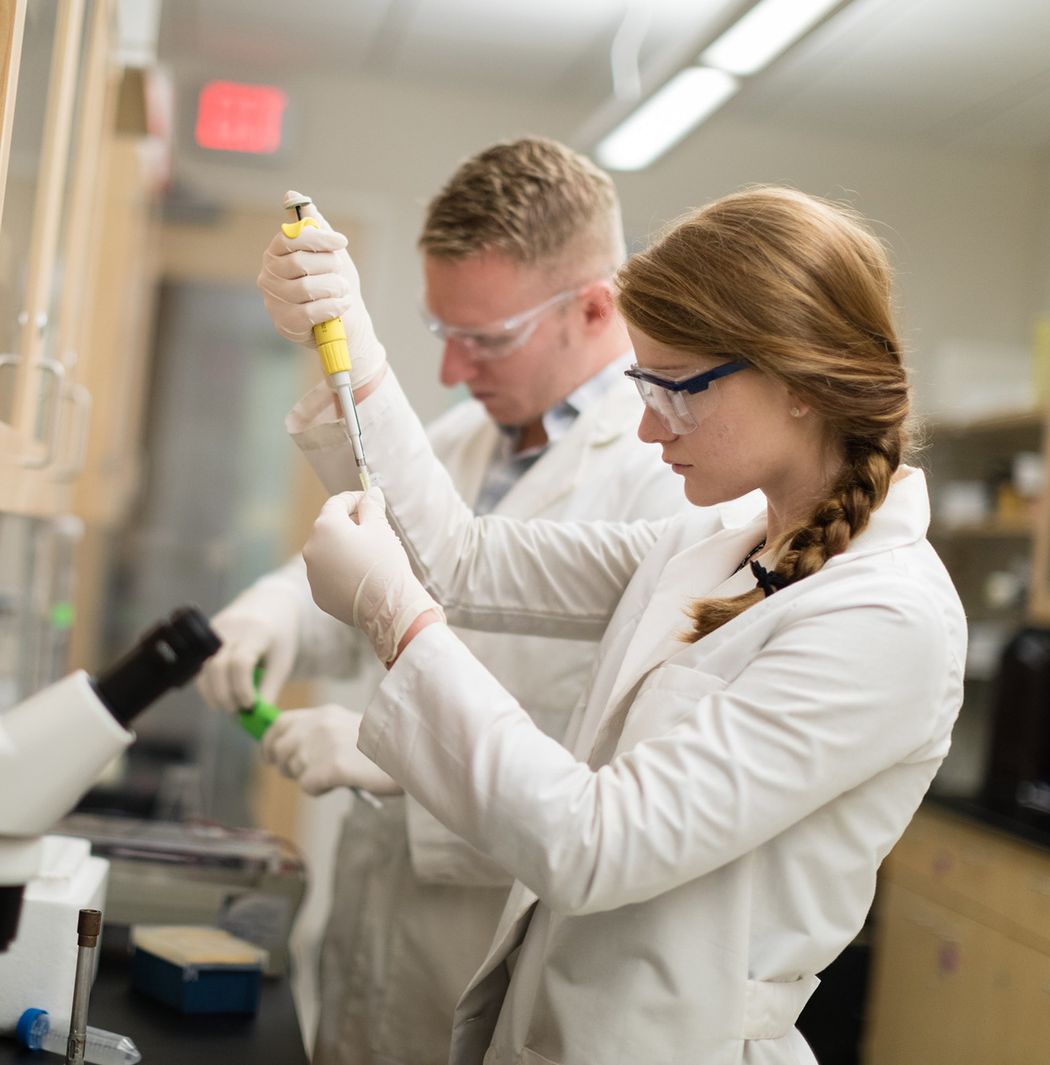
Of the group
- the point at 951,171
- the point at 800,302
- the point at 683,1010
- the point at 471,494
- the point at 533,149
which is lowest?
the point at 683,1010

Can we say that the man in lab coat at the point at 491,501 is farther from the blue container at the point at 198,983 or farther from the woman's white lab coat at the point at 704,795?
the woman's white lab coat at the point at 704,795

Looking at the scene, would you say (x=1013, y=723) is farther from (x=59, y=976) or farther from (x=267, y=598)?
(x=59, y=976)

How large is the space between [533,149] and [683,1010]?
3.56 ft

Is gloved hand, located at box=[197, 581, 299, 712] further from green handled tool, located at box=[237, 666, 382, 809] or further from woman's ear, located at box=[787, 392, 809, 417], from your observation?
woman's ear, located at box=[787, 392, 809, 417]

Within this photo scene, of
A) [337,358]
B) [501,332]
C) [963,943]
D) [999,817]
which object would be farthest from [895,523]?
[963,943]

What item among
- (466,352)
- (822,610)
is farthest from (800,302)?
(466,352)

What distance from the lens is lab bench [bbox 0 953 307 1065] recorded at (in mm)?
1207

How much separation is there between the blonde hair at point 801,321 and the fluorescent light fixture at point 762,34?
A: 125 centimetres

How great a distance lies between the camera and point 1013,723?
12.2 ft

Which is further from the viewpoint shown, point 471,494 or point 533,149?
point 471,494

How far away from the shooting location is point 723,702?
3.20 feet

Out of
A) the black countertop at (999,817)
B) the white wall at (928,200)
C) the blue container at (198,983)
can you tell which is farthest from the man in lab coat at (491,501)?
the white wall at (928,200)

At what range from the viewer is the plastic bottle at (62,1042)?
3.67ft

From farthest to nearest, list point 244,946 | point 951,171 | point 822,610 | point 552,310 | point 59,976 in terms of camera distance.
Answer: point 951,171
point 552,310
point 244,946
point 59,976
point 822,610
